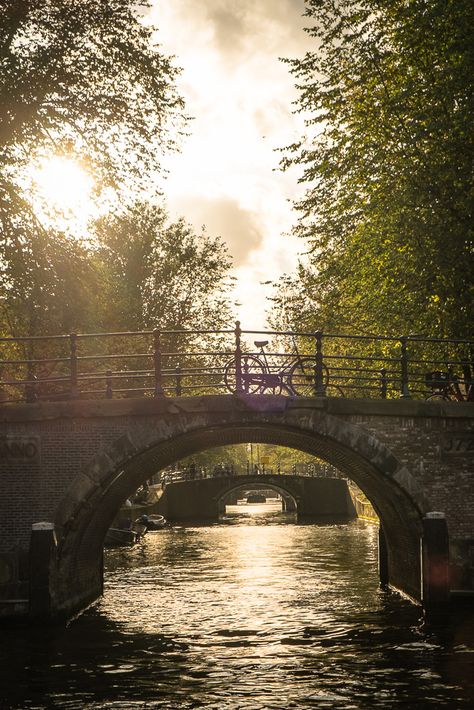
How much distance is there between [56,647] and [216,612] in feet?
12.5

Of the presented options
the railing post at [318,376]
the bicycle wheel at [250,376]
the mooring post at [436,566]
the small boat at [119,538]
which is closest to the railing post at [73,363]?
the bicycle wheel at [250,376]

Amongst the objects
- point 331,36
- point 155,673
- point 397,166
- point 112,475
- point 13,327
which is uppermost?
point 331,36

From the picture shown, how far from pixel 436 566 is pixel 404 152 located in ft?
30.8

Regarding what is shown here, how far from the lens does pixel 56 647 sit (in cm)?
1346

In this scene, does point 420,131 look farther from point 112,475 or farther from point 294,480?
point 294,480

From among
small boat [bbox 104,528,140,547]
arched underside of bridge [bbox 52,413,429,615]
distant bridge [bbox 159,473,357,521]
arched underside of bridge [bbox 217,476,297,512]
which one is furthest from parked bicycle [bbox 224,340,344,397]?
arched underside of bridge [bbox 217,476,297,512]

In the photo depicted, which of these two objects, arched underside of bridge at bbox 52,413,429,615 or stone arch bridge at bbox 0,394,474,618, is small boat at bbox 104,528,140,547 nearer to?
arched underside of bridge at bbox 52,413,429,615

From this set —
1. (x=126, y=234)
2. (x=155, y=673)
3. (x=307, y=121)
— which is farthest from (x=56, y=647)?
(x=126, y=234)

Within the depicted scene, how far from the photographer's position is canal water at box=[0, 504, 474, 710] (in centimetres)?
1080

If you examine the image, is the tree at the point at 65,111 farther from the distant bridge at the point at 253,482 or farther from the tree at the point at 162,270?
the distant bridge at the point at 253,482

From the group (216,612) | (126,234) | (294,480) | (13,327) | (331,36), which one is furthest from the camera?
(294,480)

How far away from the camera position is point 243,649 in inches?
520

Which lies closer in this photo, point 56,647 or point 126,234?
point 56,647

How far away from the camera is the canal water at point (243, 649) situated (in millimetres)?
10805
